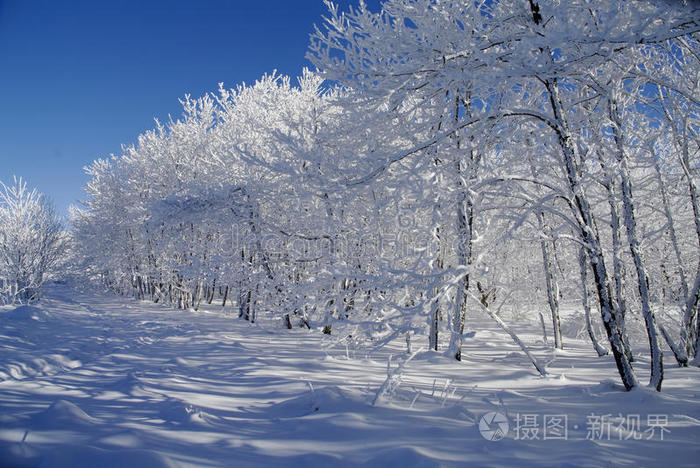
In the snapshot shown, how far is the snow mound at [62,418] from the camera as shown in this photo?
268 cm

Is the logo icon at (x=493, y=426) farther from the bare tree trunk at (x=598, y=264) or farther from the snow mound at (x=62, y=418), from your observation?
the snow mound at (x=62, y=418)

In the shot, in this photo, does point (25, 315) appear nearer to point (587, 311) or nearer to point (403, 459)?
point (403, 459)

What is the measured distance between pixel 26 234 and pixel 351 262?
18.6 metres

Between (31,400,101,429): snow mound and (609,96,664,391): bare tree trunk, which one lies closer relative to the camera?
(31,400,101,429): snow mound

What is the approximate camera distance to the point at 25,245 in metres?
16.5

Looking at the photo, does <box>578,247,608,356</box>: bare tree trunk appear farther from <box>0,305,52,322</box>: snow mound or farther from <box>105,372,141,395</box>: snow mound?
<box>0,305,52,322</box>: snow mound

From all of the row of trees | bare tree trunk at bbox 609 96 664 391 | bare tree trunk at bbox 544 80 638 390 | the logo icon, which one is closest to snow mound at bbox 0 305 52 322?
the row of trees

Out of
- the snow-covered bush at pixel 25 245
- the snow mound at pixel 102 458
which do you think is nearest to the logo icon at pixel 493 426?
the snow mound at pixel 102 458

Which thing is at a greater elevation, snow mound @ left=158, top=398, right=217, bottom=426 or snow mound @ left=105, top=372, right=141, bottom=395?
snow mound @ left=158, top=398, right=217, bottom=426

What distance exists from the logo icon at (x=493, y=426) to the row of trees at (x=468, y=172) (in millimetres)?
673

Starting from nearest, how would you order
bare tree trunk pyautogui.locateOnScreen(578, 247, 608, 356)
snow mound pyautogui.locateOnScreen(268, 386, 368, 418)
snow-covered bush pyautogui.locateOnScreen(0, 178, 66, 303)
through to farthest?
1. snow mound pyautogui.locateOnScreen(268, 386, 368, 418)
2. bare tree trunk pyautogui.locateOnScreen(578, 247, 608, 356)
3. snow-covered bush pyautogui.locateOnScreen(0, 178, 66, 303)

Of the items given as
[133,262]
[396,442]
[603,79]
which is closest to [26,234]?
[133,262]

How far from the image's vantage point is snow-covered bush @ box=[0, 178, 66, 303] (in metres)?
15.8

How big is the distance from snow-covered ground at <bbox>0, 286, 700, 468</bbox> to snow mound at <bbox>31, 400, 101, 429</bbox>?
0.04ft
